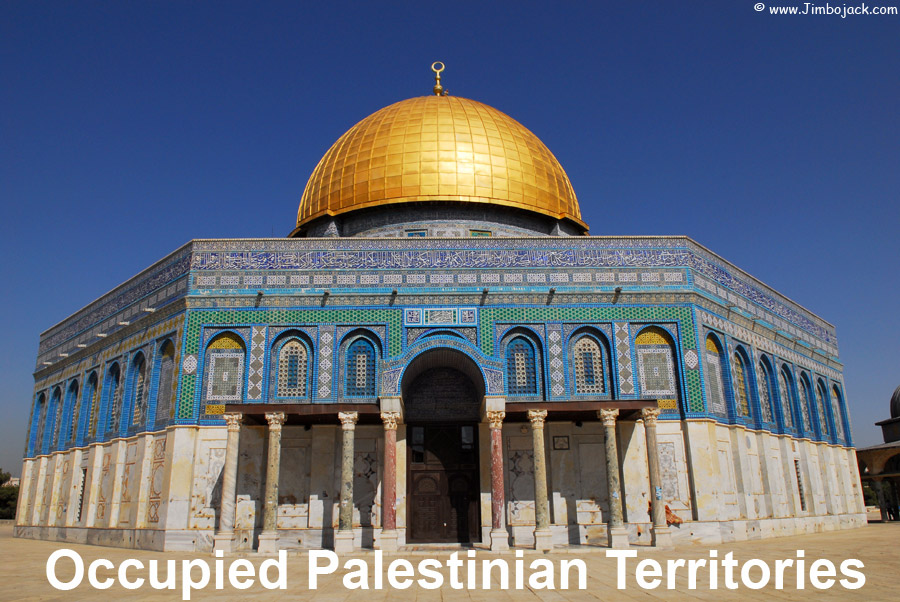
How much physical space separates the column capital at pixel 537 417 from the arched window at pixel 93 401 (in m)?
13.7

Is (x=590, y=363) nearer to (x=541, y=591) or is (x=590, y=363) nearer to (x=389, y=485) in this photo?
(x=389, y=485)

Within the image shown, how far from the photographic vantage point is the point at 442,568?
12.4m

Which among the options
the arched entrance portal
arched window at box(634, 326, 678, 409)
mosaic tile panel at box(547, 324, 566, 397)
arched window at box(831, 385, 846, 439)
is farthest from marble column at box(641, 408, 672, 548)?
arched window at box(831, 385, 846, 439)

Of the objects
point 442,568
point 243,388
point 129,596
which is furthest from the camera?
point 243,388

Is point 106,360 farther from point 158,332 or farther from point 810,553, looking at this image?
point 810,553

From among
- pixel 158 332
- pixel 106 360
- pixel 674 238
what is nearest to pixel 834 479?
pixel 674 238

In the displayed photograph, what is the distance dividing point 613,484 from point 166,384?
38.7 ft

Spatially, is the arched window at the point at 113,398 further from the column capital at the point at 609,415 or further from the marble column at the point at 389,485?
the column capital at the point at 609,415

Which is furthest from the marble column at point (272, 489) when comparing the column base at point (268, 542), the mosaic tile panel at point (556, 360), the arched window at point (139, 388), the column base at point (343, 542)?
the mosaic tile panel at point (556, 360)

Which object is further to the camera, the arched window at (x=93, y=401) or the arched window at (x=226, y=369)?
the arched window at (x=93, y=401)

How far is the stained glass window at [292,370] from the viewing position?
59.9ft

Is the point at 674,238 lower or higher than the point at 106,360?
higher

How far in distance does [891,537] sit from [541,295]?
11.5m

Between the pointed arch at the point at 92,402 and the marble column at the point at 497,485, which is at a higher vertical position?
→ the pointed arch at the point at 92,402
